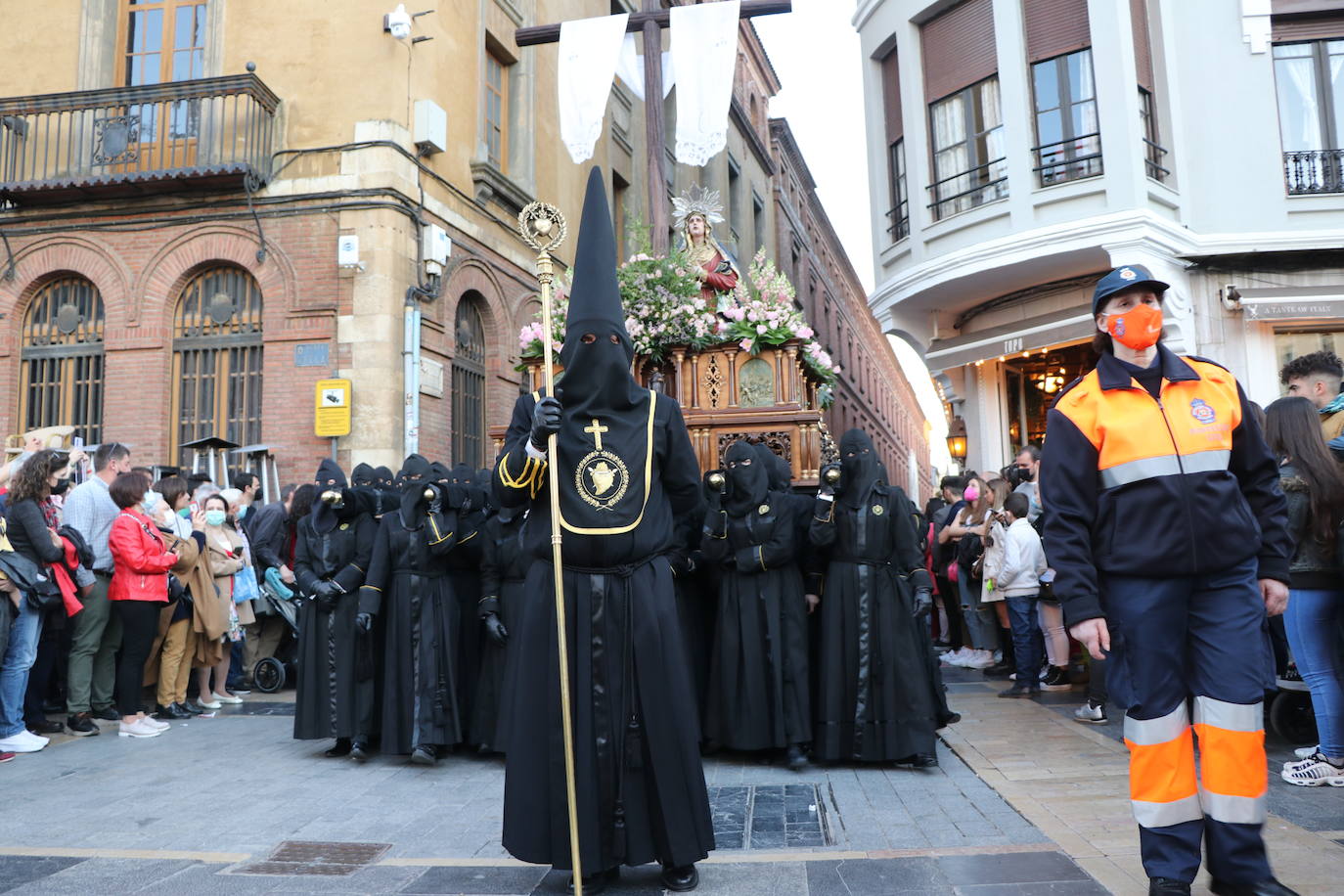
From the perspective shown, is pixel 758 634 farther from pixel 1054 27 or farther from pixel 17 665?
pixel 1054 27

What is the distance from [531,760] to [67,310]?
14094 millimetres

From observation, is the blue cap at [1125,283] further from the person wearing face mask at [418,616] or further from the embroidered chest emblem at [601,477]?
the person wearing face mask at [418,616]

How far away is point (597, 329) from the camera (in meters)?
4.28

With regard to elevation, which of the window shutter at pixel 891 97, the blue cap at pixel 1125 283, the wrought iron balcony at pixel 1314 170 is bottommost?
the blue cap at pixel 1125 283

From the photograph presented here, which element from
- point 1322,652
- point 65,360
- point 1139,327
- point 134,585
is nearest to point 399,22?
point 65,360

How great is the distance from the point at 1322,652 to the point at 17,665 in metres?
8.36

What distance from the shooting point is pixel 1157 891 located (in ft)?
11.4

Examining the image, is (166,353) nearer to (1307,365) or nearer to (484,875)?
(484,875)

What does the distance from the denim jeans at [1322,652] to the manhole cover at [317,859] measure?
4786 millimetres

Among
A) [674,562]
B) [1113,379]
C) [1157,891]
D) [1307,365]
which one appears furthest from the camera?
[674,562]

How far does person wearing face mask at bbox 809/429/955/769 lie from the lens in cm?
636

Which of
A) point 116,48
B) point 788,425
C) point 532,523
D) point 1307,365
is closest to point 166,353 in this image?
point 116,48

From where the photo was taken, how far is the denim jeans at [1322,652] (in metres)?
5.37

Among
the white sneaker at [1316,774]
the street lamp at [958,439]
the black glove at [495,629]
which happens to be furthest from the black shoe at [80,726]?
the street lamp at [958,439]
